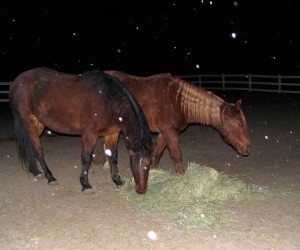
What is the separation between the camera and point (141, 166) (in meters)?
4.82

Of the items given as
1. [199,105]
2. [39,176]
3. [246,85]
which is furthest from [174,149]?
[246,85]

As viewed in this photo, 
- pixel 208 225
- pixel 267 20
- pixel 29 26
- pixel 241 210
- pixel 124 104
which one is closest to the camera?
pixel 208 225

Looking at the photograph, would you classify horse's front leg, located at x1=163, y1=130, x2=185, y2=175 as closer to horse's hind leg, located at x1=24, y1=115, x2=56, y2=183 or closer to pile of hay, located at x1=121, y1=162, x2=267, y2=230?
pile of hay, located at x1=121, y1=162, x2=267, y2=230

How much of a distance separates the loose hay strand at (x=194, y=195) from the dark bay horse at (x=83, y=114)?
1.41ft

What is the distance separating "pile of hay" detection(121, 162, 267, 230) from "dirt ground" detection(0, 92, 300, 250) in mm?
154

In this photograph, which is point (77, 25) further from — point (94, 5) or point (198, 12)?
point (198, 12)

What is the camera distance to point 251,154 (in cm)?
778

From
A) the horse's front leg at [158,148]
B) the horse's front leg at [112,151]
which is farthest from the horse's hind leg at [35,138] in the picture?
the horse's front leg at [158,148]

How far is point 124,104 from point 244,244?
2615 mm

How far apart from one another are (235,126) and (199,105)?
0.70 metres

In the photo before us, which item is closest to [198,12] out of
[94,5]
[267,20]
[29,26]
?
[267,20]

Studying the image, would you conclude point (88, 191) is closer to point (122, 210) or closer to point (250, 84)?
point (122, 210)

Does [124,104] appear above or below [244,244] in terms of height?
above

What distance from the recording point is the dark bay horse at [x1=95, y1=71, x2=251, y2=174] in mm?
5812
